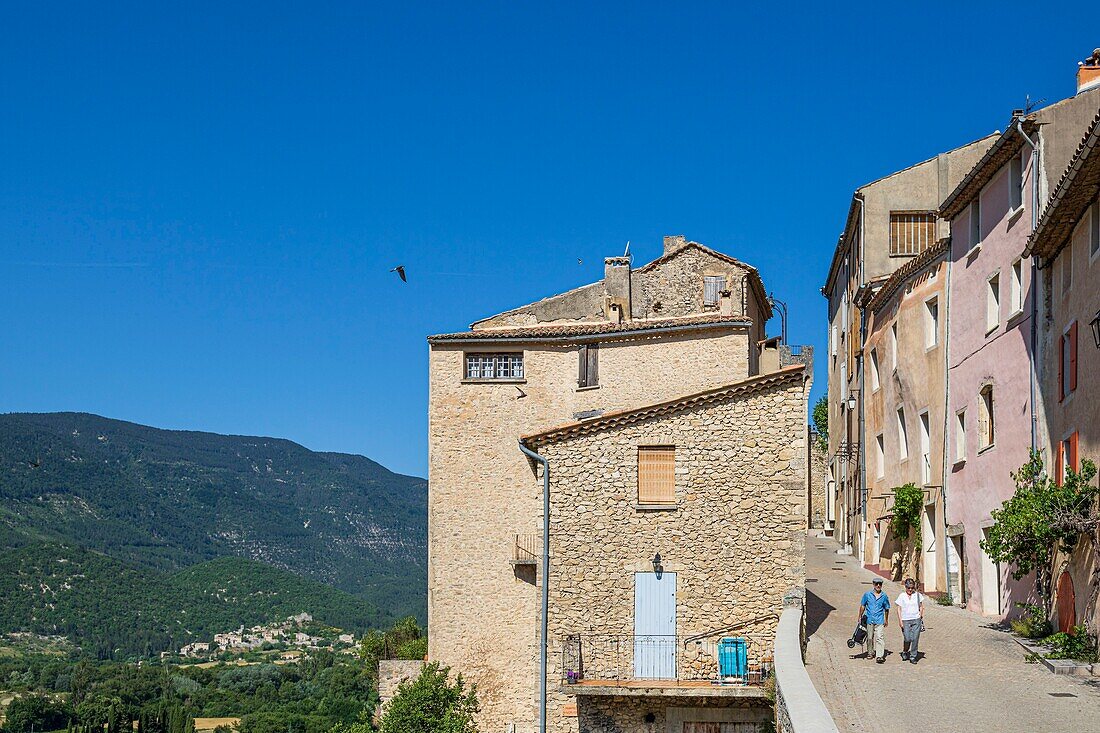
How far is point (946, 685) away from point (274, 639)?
177m

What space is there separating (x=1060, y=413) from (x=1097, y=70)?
29.3 ft

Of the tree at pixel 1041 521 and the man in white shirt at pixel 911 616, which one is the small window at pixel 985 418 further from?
the man in white shirt at pixel 911 616

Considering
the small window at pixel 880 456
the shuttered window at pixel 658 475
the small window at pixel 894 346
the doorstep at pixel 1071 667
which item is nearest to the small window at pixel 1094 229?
the doorstep at pixel 1071 667

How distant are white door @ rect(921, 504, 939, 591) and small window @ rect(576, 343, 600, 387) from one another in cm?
969

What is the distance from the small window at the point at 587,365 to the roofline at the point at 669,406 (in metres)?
10.3

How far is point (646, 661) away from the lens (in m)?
25.6

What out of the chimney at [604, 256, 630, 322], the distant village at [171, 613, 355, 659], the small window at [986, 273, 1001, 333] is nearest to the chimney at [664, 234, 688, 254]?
the chimney at [604, 256, 630, 322]

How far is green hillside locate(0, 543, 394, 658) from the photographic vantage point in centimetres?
17275

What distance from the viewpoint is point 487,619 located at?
35.4 meters

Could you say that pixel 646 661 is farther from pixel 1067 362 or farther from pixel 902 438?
pixel 902 438

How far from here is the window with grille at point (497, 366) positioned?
37.7m

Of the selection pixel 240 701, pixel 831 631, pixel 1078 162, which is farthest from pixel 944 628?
pixel 240 701

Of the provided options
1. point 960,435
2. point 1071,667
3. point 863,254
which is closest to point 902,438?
point 960,435

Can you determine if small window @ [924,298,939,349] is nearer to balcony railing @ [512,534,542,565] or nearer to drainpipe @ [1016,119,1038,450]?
drainpipe @ [1016,119,1038,450]
